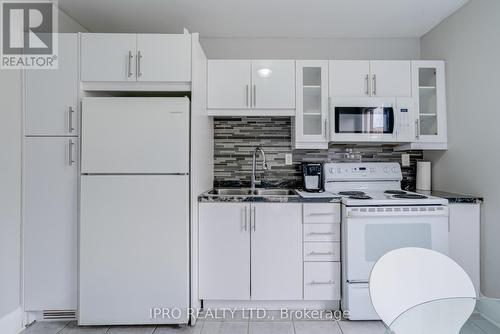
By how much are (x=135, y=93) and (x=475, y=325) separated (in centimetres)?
249

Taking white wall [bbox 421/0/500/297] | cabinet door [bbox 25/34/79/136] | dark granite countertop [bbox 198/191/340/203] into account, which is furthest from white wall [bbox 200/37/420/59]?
dark granite countertop [bbox 198/191/340/203]

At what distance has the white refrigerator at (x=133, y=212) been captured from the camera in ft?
6.44

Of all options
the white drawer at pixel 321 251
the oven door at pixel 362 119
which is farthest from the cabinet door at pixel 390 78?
the white drawer at pixel 321 251

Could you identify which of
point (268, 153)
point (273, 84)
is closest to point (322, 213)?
point (268, 153)

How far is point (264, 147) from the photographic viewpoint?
2.84m

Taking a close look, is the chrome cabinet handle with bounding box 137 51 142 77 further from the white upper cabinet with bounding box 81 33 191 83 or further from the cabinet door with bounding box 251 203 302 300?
the cabinet door with bounding box 251 203 302 300

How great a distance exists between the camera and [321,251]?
2.17m

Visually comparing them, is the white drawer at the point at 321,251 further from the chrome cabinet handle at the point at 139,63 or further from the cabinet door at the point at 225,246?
the chrome cabinet handle at the point at 139,63

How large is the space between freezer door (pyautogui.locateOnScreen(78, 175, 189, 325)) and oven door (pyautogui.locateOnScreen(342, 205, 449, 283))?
47.3 inches

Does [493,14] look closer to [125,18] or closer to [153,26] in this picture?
[153,26]

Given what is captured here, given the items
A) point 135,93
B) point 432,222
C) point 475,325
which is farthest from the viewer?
point 135,93

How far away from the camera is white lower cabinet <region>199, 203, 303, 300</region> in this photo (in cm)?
216

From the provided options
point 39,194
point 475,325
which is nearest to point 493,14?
point 475,325

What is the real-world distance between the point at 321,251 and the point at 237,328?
2.73ft
